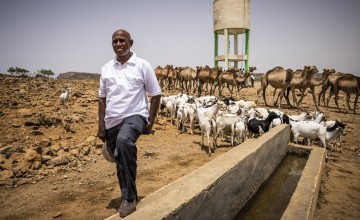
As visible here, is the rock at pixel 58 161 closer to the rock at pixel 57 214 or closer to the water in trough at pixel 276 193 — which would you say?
the rock at pixel 57 214

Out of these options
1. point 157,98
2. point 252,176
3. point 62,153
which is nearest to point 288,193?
point 252,176

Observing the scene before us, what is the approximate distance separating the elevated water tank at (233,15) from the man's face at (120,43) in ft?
85.8

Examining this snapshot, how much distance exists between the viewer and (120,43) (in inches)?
116

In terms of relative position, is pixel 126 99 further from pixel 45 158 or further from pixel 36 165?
pixel 45 158

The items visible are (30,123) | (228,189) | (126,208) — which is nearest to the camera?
(126,208)

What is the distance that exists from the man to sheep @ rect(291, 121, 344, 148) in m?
5.65

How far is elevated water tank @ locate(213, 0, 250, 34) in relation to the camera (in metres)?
27.1

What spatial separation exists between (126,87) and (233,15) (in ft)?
89.0

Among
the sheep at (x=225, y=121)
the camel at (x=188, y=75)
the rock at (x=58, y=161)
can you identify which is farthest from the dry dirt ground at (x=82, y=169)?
the camel at (x=188, y=75)

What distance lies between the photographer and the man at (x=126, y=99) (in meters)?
2.73

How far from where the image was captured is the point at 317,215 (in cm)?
393

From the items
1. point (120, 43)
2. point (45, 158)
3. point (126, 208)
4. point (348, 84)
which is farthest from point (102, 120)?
point (348, 84)

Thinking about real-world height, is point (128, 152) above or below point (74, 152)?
above

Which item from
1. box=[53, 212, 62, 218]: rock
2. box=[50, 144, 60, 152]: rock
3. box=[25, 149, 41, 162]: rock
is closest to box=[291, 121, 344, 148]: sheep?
box=[53, 212, 62, 218]: rock
